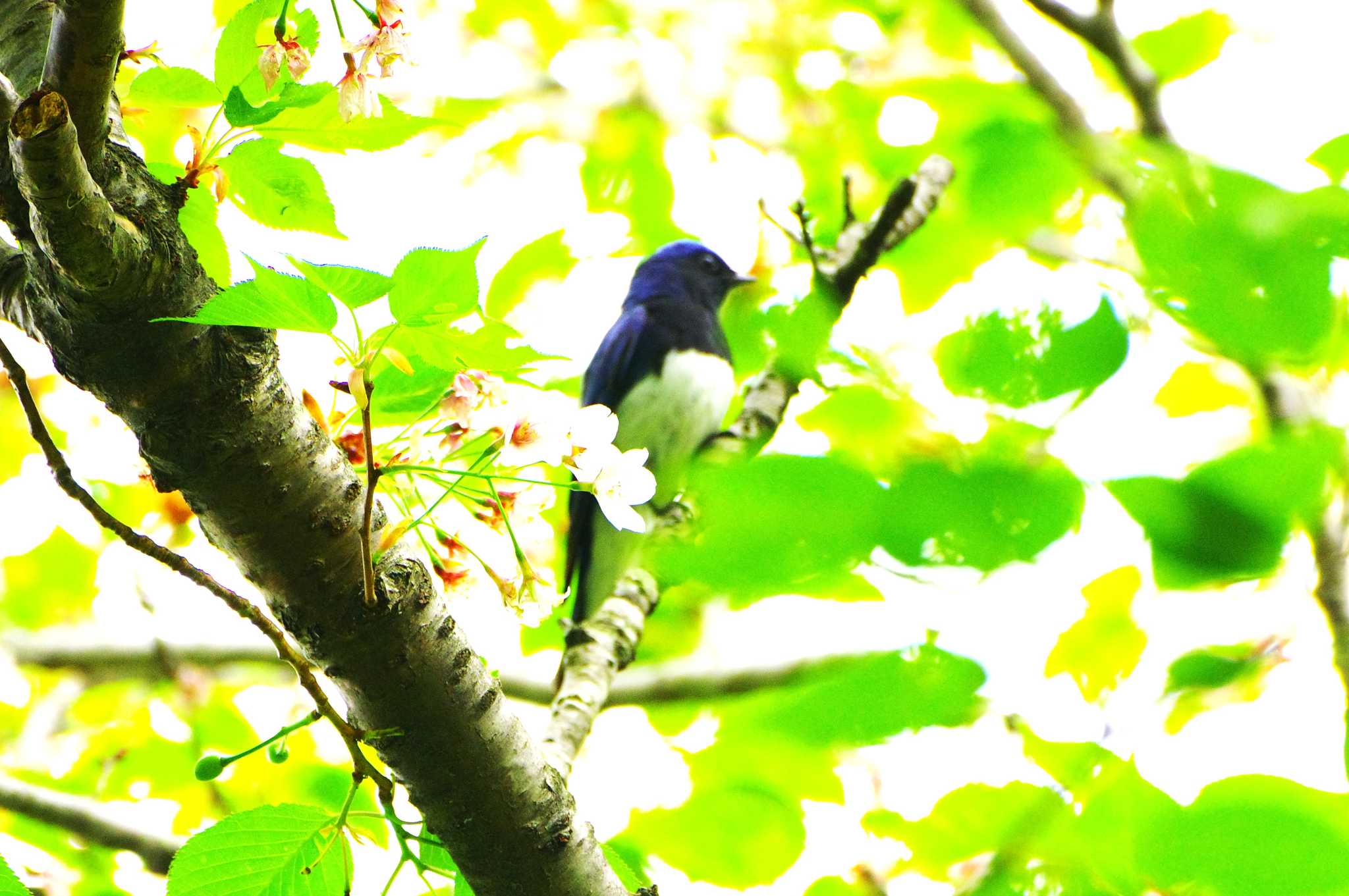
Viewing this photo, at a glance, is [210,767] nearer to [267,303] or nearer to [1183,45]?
[267,303]

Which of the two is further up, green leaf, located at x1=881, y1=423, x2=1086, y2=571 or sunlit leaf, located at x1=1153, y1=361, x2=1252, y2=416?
sunlit leaf, located at x1=1153, y1=361, x2=1252, y2=416

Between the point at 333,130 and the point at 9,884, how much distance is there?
699mm

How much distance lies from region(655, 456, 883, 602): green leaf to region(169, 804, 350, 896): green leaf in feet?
2.17

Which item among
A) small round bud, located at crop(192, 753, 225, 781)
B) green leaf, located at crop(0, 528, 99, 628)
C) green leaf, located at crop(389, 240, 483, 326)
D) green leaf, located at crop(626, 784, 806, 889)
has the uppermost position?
green leaf, located at crop(0, 528, 99, 628)

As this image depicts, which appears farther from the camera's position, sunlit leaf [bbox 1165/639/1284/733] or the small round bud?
the small round bud

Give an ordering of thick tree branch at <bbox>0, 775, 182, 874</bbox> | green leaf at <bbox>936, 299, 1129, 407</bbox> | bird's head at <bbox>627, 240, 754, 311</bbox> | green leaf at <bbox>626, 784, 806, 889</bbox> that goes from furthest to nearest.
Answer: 1. bird's head at <bbox>627, 240, 754, 311</bbox>
2. thick tree branch at <bbox>0, 775, 182, 874</bbox>
3. green leaf at <bbox>626, 784, 806, 889</bbox>
4. green leaf at <bbox>936, 299, 1129, 407</bbox>

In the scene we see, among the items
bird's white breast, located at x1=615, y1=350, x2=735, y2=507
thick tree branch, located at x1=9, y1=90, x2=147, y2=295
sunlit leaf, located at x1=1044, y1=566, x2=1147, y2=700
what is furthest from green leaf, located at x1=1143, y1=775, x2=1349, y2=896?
bird's white breast, located at x1=615, y1=350, x2=735, y2=507

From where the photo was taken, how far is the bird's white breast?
430 centimetres

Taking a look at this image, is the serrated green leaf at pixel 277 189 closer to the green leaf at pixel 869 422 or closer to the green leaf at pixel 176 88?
the green leaf at pixel 176 88

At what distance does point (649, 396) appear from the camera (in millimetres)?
4367

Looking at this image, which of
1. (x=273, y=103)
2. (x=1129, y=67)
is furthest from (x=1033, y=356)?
(x=1129, y=67)

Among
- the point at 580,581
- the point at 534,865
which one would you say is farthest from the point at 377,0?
the point at 580,581

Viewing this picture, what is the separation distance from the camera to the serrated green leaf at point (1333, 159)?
0.83m

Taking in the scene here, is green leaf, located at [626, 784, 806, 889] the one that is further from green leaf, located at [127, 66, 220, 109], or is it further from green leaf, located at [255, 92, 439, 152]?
green leaf, located at [127, 66, 220, 109]
